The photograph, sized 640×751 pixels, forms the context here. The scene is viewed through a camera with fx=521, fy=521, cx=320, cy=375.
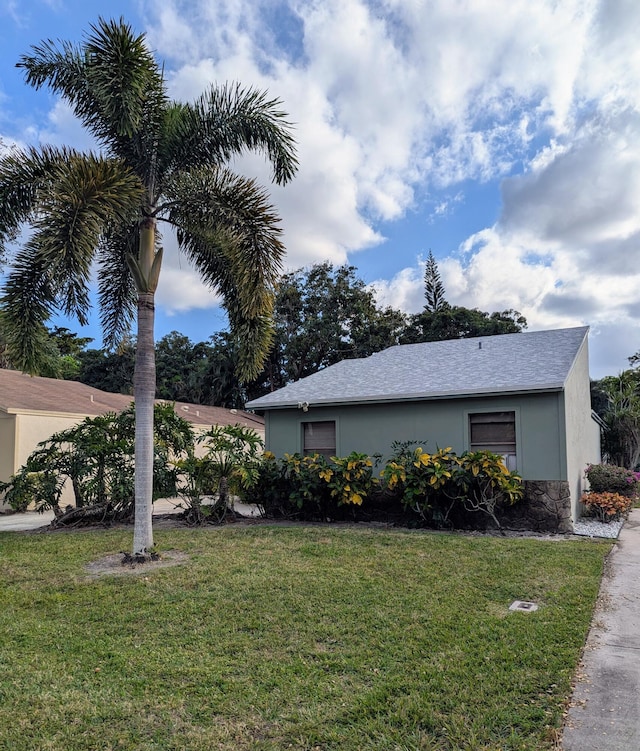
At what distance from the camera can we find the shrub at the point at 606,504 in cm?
1066

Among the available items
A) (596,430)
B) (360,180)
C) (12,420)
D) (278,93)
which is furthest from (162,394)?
(278,93)

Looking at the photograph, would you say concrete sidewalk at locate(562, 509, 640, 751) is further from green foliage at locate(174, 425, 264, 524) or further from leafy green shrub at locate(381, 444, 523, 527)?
green foliage at locate(174, 425, 264, 524)

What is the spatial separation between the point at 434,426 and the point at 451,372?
1594 mm

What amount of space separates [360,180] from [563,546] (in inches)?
403

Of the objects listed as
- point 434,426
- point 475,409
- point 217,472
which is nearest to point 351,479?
point 434,426

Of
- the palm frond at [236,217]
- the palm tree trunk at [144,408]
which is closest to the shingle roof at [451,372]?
the palm frond at [236,217]

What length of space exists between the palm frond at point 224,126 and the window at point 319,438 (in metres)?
6.44

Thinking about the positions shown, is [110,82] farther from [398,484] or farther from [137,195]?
[398,484]

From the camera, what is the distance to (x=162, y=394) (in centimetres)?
3114

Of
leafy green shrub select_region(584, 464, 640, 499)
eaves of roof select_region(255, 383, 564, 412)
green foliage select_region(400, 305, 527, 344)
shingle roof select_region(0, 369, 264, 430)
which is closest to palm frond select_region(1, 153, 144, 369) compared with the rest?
eaves of roof select_region(255, 383, 564, 412)

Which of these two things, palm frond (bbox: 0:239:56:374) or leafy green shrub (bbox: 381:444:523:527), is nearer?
palm frond (bbox: 0:239:56:374)

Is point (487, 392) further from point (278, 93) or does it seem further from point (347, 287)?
point (347, 287)

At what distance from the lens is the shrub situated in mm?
10656

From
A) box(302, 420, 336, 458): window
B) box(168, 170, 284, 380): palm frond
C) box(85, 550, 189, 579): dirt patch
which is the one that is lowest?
box(85, 550, 189, 579): dirt patch
